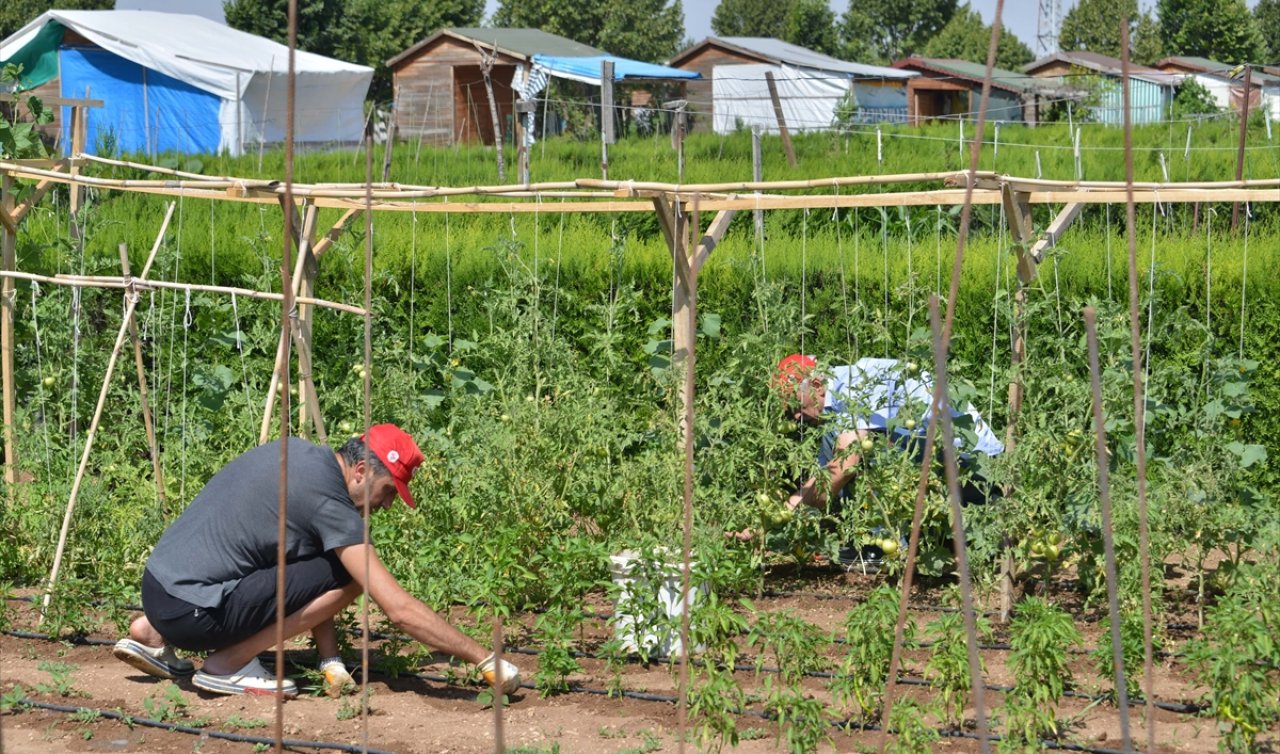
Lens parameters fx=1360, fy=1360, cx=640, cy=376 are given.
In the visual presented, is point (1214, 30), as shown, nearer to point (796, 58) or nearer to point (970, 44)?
point (970, 44)

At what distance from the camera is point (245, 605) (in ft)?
13.5

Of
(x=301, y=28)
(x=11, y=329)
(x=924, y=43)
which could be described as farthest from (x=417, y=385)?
(x=924, y=43)

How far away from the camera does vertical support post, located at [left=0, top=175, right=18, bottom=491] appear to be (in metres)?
5.65

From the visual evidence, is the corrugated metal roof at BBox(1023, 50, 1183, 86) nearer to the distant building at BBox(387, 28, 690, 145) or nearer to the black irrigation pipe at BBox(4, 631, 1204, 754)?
the distant building at BBox(387, 28, 690, 145)

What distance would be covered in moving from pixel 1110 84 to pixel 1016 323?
769 inches

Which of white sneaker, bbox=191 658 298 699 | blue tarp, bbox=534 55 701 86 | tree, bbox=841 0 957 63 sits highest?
tree, bbox=841 0 957 63

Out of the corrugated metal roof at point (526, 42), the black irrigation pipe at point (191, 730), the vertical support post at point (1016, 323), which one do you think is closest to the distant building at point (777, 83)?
the corrugated metal roof at point (526, 42)

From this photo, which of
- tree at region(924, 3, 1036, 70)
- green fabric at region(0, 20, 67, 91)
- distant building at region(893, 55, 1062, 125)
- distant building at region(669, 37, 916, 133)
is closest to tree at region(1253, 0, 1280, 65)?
tree at region(924, 3, 1036, 70)

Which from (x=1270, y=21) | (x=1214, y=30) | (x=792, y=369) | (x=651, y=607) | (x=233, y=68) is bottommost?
(x=651, y=607)

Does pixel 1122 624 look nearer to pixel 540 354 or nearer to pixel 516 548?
pixel 516 548

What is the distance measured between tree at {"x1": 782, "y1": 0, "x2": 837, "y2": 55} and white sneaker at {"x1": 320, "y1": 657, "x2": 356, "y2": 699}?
163 ft

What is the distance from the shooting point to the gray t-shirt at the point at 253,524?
3996mm

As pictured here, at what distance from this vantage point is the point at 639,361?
24.6ft

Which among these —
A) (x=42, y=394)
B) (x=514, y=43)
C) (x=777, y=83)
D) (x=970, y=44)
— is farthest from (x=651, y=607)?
(x=970, y=44)
